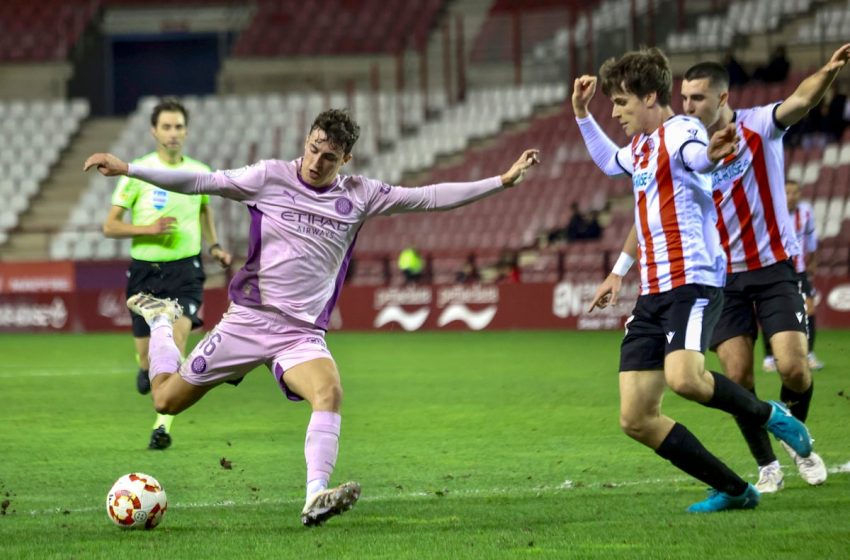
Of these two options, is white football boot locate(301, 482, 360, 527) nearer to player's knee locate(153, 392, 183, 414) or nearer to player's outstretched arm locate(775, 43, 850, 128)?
player's knee locate(153, 392, 183, 414)

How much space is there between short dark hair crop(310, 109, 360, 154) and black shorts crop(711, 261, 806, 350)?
7.52 feet

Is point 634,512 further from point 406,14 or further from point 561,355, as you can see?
point 406,14

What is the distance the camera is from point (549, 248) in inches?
953

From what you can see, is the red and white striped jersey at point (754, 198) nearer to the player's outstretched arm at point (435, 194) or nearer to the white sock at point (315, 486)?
the player's outstretched arm at point (435, 194)

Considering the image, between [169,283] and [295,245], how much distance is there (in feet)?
10.7

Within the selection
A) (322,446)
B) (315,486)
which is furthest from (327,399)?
(315,486)

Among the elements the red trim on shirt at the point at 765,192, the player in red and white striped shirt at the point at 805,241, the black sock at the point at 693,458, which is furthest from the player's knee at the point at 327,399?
the player in red and white striped shirt at the point at 805,241

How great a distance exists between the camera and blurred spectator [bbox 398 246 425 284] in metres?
24.4

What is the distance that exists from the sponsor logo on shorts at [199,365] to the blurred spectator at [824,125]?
58.4 feet

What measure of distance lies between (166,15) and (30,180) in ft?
26.0

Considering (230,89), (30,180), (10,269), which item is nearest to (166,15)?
(230,89)

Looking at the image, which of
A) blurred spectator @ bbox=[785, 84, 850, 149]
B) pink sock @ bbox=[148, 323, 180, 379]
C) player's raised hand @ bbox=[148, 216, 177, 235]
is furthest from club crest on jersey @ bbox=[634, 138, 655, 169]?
blurred spectator @ bbox=[785, 84, 850, 149]

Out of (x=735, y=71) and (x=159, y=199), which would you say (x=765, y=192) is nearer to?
(x=159, y=199)

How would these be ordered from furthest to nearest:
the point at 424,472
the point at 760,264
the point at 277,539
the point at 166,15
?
the point at 166,15 → the point at 424,472 → the point at 760,264 → the point at 277,539
